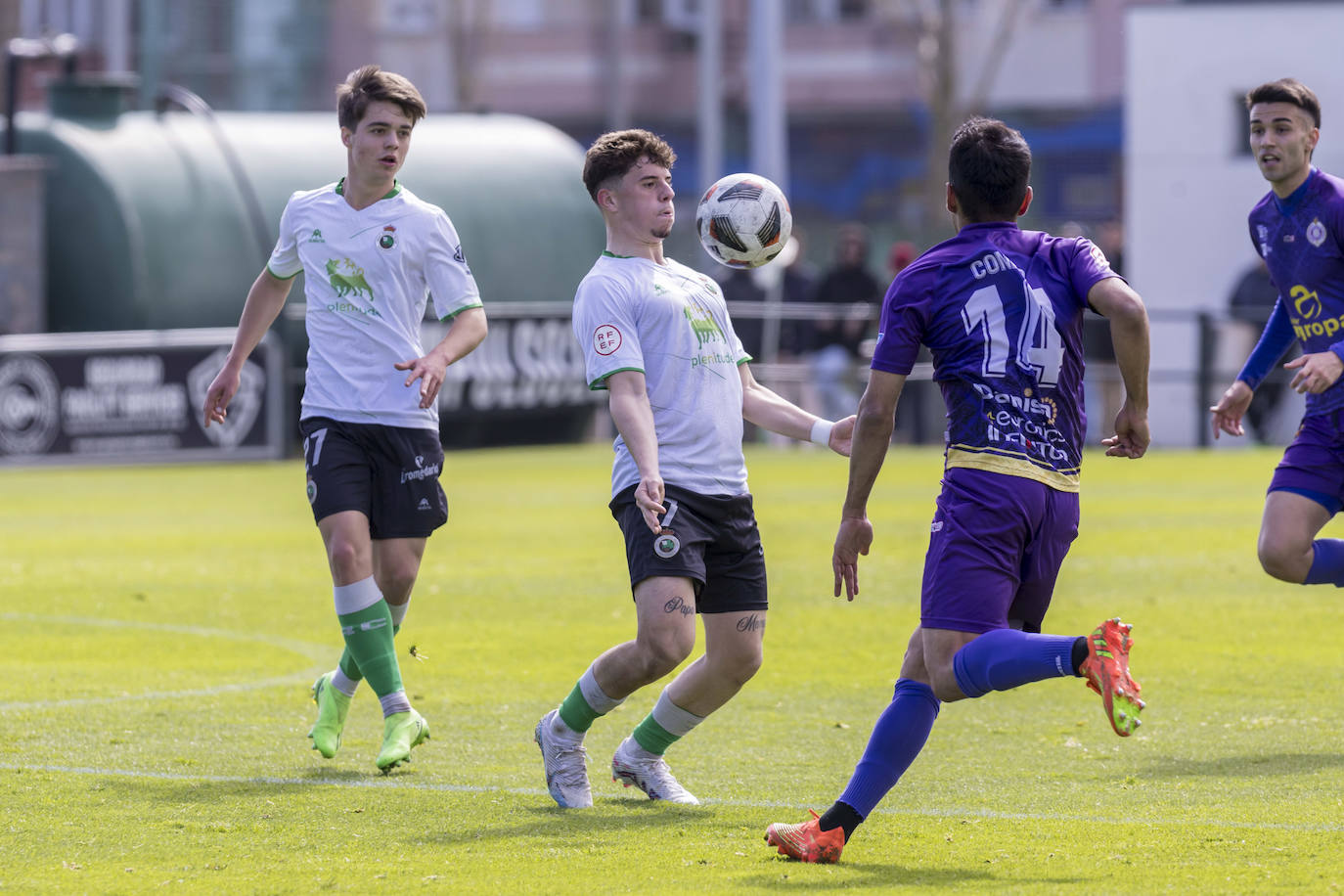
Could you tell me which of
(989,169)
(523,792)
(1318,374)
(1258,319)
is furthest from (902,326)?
(1258,319)

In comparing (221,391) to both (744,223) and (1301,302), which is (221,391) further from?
(1301,302)

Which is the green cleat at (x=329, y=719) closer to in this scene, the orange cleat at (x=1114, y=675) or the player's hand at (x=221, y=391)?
the player's hand at (x=221, y=391)

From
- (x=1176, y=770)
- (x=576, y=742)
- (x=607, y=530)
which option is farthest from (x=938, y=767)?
(x=607, y=530)

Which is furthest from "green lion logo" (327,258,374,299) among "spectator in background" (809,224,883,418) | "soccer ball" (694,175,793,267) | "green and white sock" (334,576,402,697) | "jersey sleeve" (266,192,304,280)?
"spectator in background" (809,224,883,418)

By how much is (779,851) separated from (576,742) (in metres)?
0.96

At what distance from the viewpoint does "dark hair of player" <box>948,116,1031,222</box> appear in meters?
5.47

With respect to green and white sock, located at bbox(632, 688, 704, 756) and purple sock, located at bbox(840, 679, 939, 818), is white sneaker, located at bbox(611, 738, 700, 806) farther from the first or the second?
purple sock, located at bbox(840, 679, 939, 818)

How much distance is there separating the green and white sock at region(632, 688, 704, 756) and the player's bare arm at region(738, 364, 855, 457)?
2.84 ft

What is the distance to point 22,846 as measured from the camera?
5.68 meters

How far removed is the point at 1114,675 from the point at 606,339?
183 cm

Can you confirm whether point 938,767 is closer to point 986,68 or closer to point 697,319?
point 697,319

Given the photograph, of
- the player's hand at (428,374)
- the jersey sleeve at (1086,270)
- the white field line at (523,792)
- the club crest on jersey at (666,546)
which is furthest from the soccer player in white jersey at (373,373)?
the jersey sleeve at (1086,270)

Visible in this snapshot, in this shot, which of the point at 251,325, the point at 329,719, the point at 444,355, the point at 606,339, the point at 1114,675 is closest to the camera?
the point at 1114,675

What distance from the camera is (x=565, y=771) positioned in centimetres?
630
